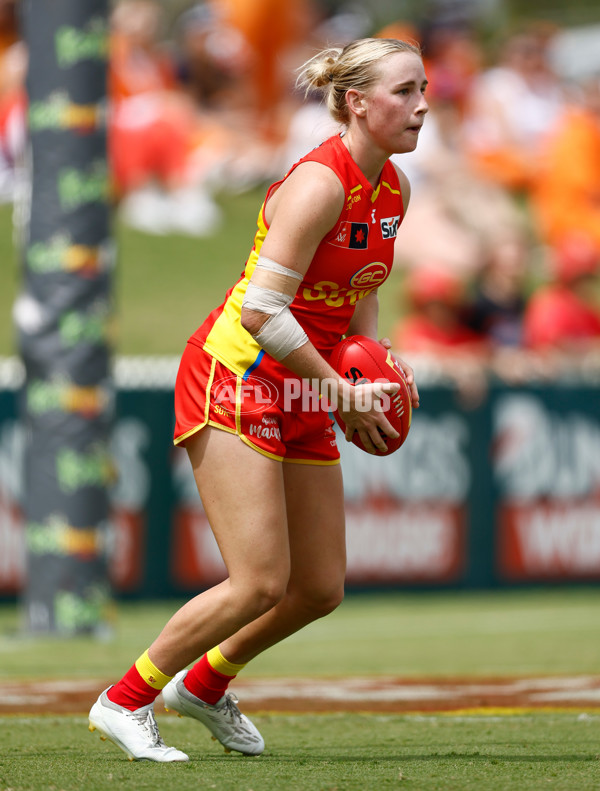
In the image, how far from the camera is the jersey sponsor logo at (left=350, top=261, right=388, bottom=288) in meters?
4.33

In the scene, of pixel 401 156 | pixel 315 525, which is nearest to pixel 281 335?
pixel 315 525

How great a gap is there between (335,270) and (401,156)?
1011 cm

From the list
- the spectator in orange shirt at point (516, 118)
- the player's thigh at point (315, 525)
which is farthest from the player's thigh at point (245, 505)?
the spectator in orange shirt at point (516, 118)

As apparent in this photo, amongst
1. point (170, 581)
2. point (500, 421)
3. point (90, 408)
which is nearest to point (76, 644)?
point (90, 408)

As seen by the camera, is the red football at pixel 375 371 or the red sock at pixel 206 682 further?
the red sock at pixel 206 682

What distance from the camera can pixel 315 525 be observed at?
4.47m

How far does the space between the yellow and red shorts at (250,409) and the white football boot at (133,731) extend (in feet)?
2.85

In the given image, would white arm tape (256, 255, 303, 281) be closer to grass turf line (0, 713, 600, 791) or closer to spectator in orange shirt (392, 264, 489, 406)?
grass turf line (0, 713, 600, 791)

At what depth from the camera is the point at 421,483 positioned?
10.9 metres

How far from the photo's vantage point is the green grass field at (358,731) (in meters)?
4.02

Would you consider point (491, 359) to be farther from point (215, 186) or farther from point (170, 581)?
point (215, 186)

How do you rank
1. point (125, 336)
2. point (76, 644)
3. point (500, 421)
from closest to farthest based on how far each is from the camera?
point (76, 644) → point (500, 421) → point (125, 336)

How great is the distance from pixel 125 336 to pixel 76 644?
6.78m

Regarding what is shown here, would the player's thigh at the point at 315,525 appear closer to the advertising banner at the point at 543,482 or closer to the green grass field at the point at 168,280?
the advertising banner at the point at 543,482
